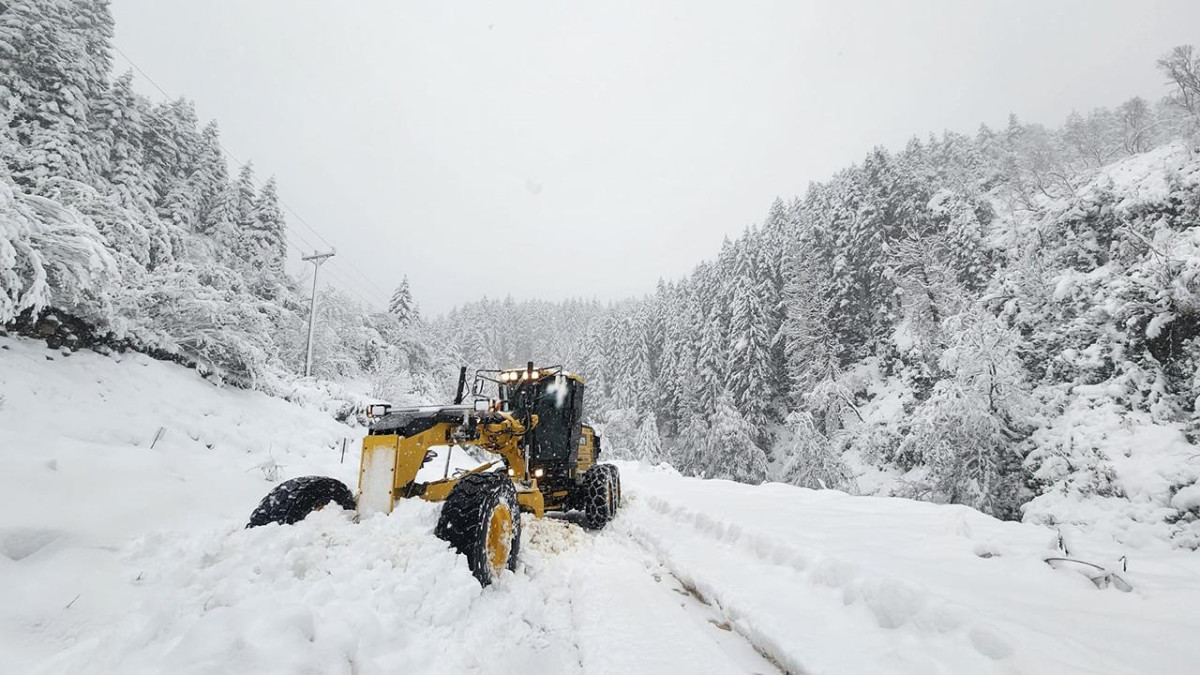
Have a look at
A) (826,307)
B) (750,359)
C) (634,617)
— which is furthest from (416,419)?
(826,307)

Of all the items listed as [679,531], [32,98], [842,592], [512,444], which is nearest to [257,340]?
[512,444]

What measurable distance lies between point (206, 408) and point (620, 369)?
4169cm

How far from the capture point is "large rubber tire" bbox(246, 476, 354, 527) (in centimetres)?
405

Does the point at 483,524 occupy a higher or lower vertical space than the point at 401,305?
lower

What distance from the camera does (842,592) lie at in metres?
3.77

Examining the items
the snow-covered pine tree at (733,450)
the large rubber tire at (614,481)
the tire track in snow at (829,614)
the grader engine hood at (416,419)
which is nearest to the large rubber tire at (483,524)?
the grader engine hood at (416,419)

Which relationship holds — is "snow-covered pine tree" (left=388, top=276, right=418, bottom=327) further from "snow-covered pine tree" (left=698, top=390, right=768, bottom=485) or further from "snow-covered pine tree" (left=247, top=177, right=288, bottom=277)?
"snow-covered pine tree" (left=698, top=390, right=768, bottom=485)

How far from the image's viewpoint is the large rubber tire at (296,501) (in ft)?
13.3

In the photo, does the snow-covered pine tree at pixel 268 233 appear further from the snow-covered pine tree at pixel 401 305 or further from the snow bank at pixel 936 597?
the snow bank at pixel 936 597

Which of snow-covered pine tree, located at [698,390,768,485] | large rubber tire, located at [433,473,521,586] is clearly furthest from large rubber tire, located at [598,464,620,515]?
snow-covered pine tree, located at [698,390,768,485]

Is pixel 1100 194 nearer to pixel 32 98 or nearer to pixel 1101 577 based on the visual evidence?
pixel 1101 577

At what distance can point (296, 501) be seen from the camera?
4.14 m

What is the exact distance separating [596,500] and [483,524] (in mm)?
3688

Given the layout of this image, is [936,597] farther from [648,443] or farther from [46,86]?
[648,443]
